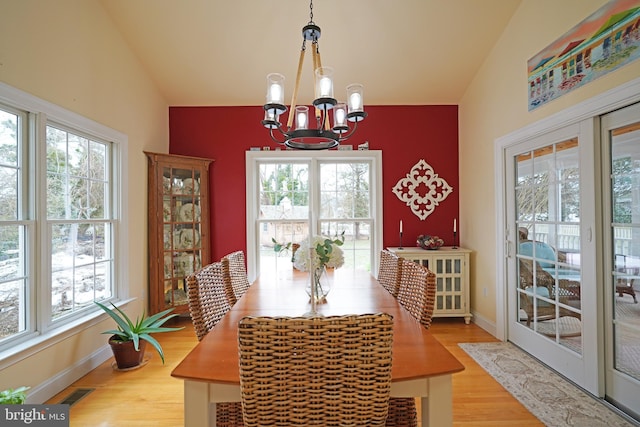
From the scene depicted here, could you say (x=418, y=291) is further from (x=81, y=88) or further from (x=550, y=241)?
(x=81, y=88)

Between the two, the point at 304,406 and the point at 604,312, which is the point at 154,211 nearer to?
the point at 304,406

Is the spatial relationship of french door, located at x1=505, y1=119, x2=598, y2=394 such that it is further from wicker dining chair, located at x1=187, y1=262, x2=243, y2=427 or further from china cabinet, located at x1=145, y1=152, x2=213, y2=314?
china cabinet, located at x1=145, y1=152, x2=213, y2=314

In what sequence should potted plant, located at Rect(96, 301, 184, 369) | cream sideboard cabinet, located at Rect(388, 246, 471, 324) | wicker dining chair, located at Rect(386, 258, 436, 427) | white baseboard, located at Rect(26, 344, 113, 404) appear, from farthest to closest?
1. cream sideboard cabinet, located at Rect(388, 246, 471, 324)
2. potted plant, located at Rect(96, 301, 184, 369)
3. white baseboard, located at Rect(26, 344, 113, 404)
4. wicker dining chair, located at Rect(386, 258, 436, 427)

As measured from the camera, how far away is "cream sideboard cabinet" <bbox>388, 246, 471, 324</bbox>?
367 cm

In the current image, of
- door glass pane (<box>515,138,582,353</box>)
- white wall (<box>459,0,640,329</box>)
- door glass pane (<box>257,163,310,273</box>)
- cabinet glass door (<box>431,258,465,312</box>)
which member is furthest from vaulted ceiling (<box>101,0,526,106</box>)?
cabinet glass door (<box>431,258,465,312</box>)

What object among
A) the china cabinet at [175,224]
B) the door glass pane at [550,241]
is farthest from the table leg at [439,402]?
the china cabinet at [175,224]

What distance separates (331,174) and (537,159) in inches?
85.6

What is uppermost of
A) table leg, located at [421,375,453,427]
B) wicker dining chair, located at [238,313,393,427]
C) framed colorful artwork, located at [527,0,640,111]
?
framed colorful artwork, located at [527,0,640,111]

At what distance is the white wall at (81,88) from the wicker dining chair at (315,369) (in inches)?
77.1

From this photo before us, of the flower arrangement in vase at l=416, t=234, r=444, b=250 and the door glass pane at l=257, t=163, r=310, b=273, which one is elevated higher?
the door glass pane at l=257, t=163, r=310, b=273

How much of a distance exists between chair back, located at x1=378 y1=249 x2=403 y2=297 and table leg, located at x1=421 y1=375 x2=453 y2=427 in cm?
104

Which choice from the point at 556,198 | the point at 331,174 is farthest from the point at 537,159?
the point at 331,174

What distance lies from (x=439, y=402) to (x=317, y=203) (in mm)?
3103

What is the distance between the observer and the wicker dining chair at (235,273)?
215 cm
